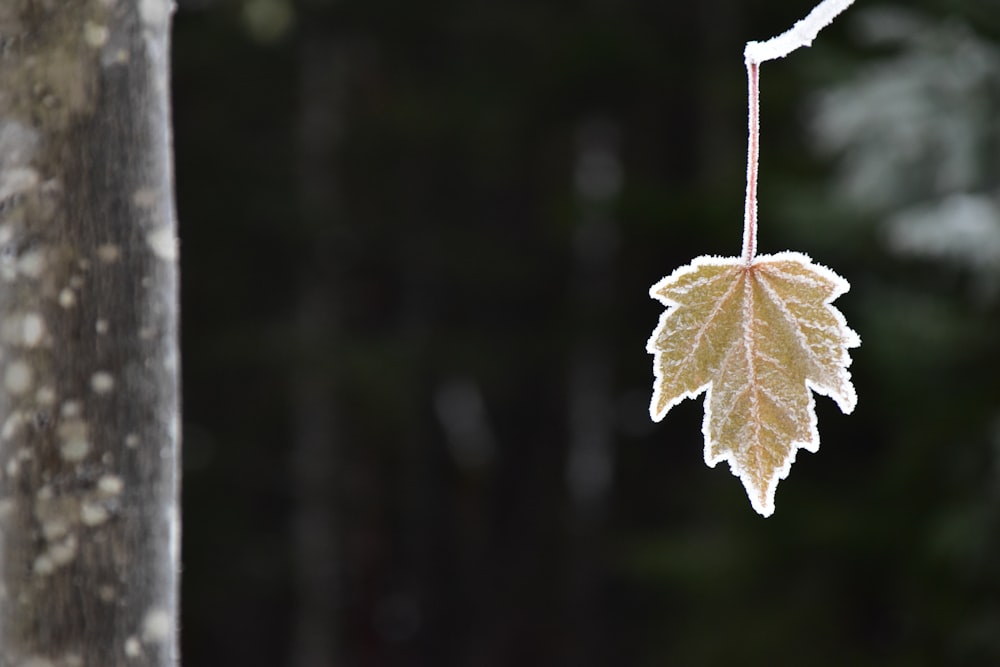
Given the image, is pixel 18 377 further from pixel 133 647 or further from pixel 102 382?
pixel 133 647

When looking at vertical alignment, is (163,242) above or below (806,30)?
below

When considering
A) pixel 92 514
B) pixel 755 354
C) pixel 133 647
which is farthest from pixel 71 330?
pixel 755 354

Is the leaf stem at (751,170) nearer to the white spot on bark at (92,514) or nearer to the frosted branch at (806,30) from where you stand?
the frosted branch at (806,30)

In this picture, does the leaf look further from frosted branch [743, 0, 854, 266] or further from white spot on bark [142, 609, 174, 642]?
white spot on bark [142, 609, 174, 642]

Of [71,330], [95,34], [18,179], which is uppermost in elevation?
[95,34]

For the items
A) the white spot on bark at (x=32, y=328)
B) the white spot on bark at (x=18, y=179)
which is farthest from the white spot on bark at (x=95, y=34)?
the white spot on bark at (x=32, y=328)

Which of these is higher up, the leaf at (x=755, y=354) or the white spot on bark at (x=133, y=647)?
the leaf at (x=755, y=354)
